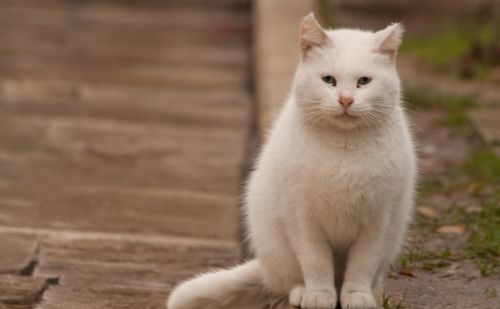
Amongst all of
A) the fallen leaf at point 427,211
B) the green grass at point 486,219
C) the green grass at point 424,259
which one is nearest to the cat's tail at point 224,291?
the green grass at point 424,259

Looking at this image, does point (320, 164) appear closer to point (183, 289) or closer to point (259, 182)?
point (259, 182)

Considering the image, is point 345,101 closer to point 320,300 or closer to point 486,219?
point 320,300

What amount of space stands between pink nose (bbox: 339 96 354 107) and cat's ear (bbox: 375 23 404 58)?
0.83 ft

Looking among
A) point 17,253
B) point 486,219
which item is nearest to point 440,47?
point 486,219

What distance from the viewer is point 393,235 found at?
4.06 meters

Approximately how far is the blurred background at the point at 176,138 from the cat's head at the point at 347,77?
79cm

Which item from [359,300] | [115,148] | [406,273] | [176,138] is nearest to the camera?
[359,300]

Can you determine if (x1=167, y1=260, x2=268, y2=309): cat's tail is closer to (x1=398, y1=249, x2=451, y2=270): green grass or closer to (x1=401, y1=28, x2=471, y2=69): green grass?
(x1=398, y1=249, x2=451, y2=270): green grass

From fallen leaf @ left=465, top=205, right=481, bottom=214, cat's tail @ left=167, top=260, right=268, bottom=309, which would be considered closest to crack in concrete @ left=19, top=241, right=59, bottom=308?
cat's tail @ left=167, top=260, right=268, bottom=309

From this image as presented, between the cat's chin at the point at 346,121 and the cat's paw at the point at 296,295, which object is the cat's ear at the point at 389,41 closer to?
the cat's chin at the point at 346,121

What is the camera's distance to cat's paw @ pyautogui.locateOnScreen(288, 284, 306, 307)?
411 centimetres

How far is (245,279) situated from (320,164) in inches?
31.2

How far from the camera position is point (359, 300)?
12.9 feet

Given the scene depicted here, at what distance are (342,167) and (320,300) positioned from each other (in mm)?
498
